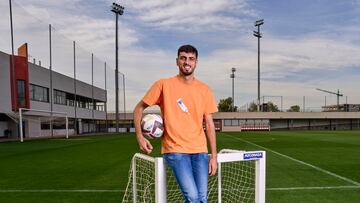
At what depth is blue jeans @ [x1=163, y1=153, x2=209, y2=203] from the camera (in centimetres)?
374

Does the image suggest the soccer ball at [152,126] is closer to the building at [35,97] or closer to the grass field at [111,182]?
the grass field at [111,182]

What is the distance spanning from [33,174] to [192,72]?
9215 mm

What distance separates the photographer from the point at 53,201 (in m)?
7.54

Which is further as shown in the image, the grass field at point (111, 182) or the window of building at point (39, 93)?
the window of building at point (39, 93)

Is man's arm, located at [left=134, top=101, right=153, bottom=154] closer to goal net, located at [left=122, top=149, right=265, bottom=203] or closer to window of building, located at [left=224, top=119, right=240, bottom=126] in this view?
goal net, located at [left=122, top=149, right=265, bottom=203]

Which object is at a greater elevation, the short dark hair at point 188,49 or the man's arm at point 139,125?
the short dark hair at point 188,49

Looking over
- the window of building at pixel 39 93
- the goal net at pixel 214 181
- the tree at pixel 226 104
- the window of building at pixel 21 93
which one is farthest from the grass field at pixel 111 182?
the tree at pixel 226 104

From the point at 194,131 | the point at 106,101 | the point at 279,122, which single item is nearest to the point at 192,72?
the point at 194,131

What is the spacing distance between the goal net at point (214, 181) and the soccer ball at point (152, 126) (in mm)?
267

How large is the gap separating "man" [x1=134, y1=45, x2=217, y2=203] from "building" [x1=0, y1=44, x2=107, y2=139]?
36.7 meters

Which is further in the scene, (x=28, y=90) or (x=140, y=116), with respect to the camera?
(x=28, y=90)

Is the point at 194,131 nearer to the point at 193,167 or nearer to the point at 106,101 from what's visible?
the point at 193,167

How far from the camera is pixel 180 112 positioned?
381 cm

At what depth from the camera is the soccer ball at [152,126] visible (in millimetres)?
3953
